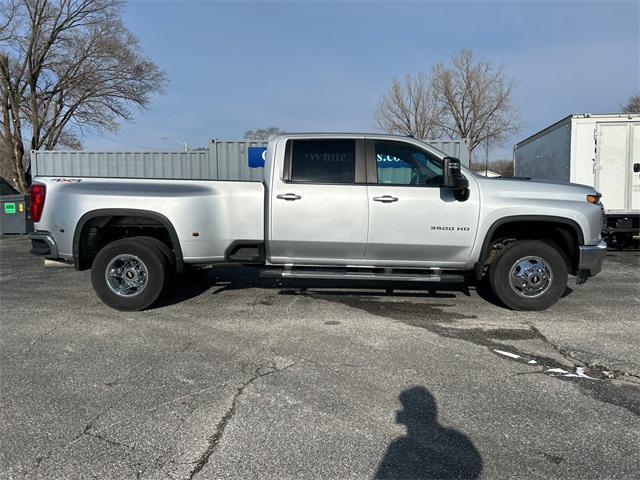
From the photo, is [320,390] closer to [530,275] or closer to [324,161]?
[324,161]

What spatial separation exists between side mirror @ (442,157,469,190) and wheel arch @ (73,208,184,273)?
317cm

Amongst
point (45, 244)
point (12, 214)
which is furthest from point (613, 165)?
point (12, 214)

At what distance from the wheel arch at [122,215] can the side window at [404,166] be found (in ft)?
8.22

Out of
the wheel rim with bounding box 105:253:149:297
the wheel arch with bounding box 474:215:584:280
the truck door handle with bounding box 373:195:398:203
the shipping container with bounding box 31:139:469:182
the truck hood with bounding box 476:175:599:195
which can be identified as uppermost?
the shipping container with bounding box 31:139:469:182

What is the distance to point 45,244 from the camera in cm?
577

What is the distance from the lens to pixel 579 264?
5.55 metres

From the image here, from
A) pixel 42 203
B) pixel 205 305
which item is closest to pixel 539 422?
pixel 205 305

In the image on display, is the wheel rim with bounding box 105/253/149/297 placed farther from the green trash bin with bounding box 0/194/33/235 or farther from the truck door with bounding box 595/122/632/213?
the truck door with bounding box 595/122/632/213

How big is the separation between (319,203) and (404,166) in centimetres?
117

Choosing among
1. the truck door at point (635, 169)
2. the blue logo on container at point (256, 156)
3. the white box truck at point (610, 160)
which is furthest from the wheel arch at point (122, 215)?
the truck door at point (635, 169)

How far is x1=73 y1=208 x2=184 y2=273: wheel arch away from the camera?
5.55 m

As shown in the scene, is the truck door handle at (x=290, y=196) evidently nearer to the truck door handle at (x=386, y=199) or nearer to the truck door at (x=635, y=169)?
the truck door handle at (x=386, y=199)

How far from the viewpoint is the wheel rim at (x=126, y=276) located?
5.69 metres

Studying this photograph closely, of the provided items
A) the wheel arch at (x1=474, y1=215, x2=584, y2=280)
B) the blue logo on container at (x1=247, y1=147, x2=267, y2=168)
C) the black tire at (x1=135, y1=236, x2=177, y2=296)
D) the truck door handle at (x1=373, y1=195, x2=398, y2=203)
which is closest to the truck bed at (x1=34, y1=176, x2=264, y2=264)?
the black tire at (x1=135, y1=236, x2=177, y2=296)
